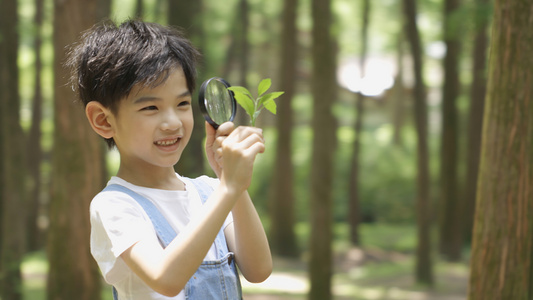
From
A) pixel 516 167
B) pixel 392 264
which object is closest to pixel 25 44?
pixel 392 264

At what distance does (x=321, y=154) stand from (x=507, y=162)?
227 inches

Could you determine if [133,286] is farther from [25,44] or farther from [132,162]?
[25,44]

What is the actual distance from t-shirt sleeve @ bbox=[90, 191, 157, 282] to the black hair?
0.34 m

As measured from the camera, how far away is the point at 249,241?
2.12 meters

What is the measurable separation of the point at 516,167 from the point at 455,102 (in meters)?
11.8

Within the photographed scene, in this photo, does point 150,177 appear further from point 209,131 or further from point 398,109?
point 398,109

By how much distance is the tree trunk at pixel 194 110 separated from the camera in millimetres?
9555

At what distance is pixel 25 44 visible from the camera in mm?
20875

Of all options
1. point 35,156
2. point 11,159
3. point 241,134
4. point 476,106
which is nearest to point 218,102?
point 241,134

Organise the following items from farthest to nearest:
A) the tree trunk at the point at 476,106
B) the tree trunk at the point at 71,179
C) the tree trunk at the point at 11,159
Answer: the tree trunk at the point at 476,106
the tree trunk at the point at 11,159
the tree trunk at the point at 71,179

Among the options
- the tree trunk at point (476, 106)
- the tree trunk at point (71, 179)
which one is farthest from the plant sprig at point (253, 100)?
the tree trunk at point (476, 106)

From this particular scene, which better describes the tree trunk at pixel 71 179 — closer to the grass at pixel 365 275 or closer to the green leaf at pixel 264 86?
the grass at pixel 365 275

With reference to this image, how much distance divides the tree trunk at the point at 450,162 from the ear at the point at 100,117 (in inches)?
501

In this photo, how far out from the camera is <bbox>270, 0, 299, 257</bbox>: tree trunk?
1627 cm
